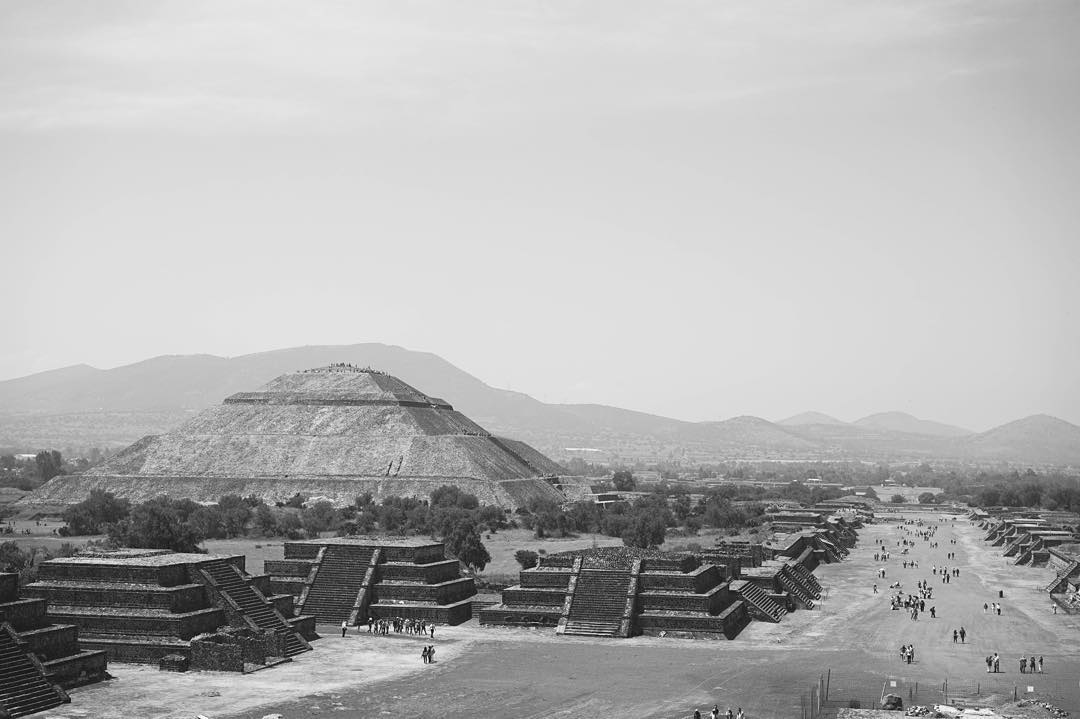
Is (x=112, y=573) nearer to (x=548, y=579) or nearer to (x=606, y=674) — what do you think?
(x=606, y=674)

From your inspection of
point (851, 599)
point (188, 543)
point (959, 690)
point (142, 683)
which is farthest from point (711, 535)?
point (142, 683)

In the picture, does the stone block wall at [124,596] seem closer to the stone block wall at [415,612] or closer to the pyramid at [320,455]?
the stone block wall at [415,612]

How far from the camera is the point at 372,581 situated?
49.7m

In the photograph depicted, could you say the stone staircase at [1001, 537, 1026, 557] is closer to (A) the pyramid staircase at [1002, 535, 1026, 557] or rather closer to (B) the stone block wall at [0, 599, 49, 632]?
(A) the pyramid staircase at [1002, 535, 1026, 557]

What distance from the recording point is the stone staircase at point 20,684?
104ft

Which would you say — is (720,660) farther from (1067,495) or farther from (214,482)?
(1067,495)

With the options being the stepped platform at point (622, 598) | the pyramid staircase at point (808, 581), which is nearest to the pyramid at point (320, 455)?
the pyramid staircase at point (808, 581)

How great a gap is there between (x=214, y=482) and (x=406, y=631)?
7060 centimetres

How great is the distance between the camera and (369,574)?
49906mm

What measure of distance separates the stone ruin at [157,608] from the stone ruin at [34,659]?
2.23m

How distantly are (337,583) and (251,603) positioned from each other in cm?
779

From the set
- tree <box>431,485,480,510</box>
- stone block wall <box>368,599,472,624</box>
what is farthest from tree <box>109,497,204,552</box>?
tree <box>431,485,480,510</box>

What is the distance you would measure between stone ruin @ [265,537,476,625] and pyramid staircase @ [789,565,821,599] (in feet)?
60.8

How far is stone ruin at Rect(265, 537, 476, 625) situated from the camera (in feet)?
160
